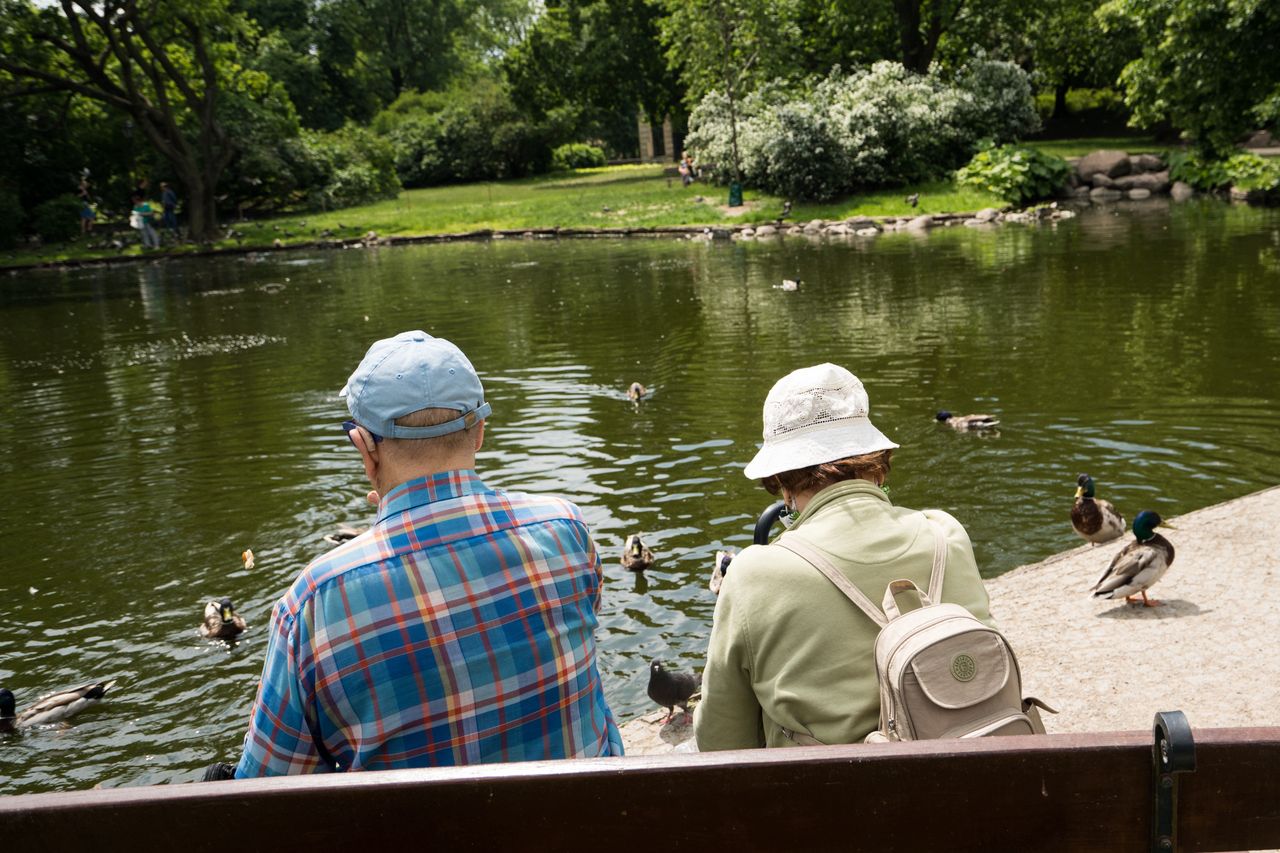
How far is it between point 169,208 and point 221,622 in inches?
1444

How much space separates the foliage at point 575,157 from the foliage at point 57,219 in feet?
80.5

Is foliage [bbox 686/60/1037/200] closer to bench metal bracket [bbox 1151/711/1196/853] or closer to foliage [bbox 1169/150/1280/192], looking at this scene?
foliage [bbox 1169/150/1280/192]

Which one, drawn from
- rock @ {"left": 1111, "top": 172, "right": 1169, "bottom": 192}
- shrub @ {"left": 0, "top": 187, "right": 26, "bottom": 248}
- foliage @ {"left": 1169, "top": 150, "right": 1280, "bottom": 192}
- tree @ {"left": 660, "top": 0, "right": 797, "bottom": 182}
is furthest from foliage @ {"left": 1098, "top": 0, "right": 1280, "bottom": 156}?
shrub @ {"left": 0, "top": 187, "right": 26, "bottom": 248}

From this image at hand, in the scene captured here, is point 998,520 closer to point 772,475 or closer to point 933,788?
→ point 772,475

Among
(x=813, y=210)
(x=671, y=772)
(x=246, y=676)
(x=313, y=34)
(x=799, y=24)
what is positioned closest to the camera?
(x=671, y=772)

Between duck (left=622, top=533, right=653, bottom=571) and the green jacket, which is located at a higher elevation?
the green jacket

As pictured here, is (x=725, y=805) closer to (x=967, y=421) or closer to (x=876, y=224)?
(x=967, y=421)

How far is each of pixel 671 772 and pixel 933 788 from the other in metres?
0.46

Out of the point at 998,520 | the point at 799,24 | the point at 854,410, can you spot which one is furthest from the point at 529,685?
the point at 799,24

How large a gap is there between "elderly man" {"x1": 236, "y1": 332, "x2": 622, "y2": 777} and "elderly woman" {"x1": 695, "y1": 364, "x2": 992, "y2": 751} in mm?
358

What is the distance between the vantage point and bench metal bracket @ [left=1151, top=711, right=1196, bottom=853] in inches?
72.9

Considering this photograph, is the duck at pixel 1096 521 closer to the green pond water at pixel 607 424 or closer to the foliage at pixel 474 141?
the green pond water at pixel 607 424

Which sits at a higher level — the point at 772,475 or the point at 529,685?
the point at 772,475

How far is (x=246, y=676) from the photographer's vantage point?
267 inches
